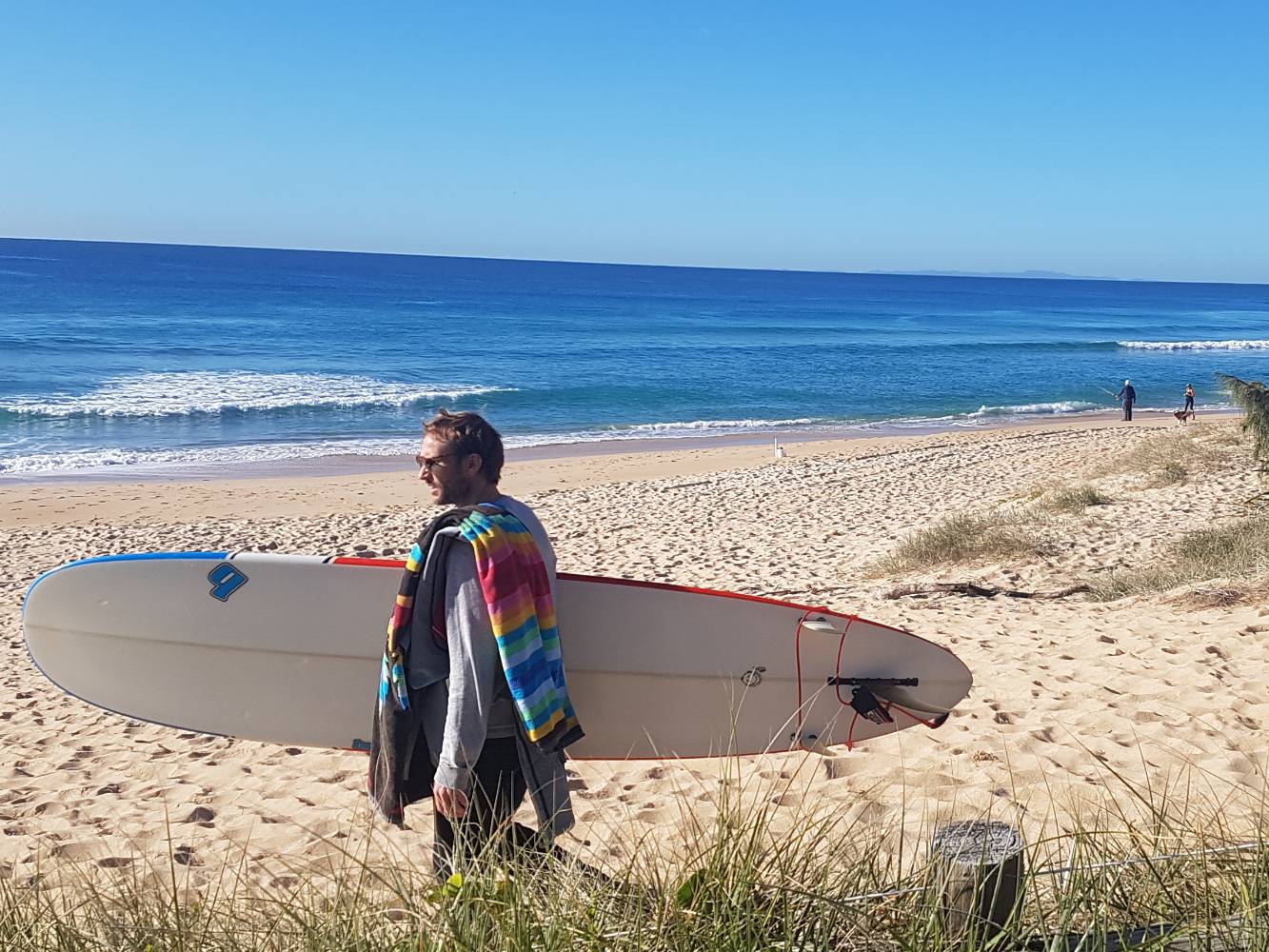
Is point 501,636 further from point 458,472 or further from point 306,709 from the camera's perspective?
point 306,709

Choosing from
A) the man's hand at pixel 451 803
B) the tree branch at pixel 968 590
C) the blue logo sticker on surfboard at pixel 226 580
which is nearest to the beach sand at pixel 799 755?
the tree branch at pixel 968 590

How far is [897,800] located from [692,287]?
104 m

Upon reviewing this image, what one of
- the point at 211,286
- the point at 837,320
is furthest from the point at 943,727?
the point at 211,286

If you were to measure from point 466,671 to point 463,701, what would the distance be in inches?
2.8

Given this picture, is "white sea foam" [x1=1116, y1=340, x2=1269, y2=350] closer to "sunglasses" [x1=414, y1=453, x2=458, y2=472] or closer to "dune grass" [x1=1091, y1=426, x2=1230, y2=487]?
"dune grass" [x1=1091, y1=426, x2=1230, y2=487]

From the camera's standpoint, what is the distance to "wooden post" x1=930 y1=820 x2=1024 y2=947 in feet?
7.13

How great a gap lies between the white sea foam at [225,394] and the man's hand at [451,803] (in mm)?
22319

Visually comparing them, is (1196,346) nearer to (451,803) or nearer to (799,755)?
(799,755)

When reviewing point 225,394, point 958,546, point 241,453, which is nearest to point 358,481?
point 241,453

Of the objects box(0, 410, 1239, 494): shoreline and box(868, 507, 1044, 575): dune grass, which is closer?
box(868, 507, 1044, 575): dune grass

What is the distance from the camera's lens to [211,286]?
7262 centimetres

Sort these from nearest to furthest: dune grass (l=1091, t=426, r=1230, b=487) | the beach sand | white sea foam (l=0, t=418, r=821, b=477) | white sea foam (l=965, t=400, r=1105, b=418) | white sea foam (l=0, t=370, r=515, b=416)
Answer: the beach sand, dune grass (l=1091, t=426, r=1230, b=487), white sea foam (l=0, t=418, r=821, b=477), white sea foam (l=0, t=370, r=515, b=416), white sea foam (l=965, t=400, r=1105, b=418)

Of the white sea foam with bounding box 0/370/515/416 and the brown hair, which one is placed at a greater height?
the brown hair

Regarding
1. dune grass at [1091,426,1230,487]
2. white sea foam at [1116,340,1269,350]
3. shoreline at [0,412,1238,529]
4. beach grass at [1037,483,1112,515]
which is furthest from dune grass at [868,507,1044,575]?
white sea foam at [1116,340,1269,350]
